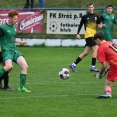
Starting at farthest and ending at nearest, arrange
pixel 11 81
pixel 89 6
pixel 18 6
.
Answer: pixel 18 6
pixel 89 6
pixel 11 81

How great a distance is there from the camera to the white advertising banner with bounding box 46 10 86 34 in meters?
23.8

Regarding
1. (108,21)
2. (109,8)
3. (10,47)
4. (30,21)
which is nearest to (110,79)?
(10,47)

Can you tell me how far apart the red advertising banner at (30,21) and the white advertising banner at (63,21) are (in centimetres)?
42

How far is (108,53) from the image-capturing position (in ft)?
31.5

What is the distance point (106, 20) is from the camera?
17.5 meters

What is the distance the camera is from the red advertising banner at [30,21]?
23.8 metres

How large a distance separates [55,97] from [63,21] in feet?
46.3

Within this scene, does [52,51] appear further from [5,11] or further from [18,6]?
[18,6]

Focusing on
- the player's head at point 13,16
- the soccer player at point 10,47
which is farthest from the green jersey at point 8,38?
the player's head at point 13,16

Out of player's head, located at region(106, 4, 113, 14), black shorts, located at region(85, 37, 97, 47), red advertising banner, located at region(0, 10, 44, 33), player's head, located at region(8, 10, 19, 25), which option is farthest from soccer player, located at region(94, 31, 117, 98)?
red advertising banner, located at region(0, 10, 44, 33)

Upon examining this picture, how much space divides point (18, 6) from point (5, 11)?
5.39 metres

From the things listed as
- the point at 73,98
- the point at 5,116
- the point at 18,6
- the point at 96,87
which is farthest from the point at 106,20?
the point at 18,6

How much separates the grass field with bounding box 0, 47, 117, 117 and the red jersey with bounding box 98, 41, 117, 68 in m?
0.73

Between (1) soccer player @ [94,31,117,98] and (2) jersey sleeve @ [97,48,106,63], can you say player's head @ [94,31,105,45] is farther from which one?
(2) jersey sleeve @ [97,48,106,63]
